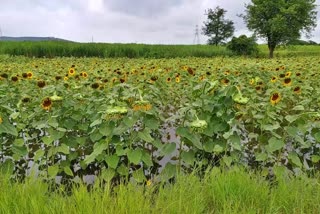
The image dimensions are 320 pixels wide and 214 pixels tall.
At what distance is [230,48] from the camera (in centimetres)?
2730

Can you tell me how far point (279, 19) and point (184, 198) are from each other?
1191 inches

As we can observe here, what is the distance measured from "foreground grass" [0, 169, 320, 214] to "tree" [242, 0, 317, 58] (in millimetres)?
29120

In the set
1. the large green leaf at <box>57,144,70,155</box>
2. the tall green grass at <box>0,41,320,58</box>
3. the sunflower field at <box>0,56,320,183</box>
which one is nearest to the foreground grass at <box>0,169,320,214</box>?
the sunflower field at <box>0,56,320,183</box>

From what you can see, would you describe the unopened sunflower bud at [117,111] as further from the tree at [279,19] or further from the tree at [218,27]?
the tree at [218,27]

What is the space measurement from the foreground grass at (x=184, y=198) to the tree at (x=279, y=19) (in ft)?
95.5

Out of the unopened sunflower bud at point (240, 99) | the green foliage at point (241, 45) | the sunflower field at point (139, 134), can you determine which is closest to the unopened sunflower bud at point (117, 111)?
the sunflower field at point (139, 134)

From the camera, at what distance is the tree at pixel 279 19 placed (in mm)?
30938

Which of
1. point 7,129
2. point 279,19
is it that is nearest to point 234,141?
point 7,129

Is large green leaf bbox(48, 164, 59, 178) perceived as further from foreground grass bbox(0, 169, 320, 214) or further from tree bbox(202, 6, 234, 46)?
tree bbox(202, 6, 234, 46)

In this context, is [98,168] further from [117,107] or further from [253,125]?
[253,125]

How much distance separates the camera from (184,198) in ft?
7.61

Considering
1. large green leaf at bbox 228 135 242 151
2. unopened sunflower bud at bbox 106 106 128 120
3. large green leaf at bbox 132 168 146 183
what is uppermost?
unopened sunflower bud at bbox 106 106 128 120

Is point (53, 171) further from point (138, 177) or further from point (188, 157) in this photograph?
point (188, 157)

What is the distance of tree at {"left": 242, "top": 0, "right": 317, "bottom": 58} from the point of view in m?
30.9
